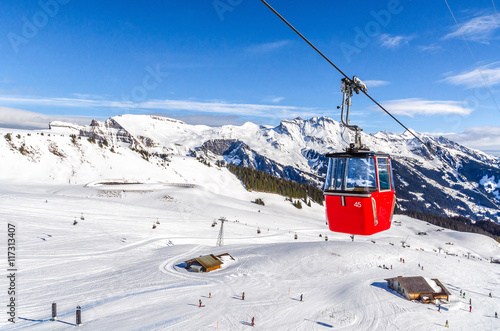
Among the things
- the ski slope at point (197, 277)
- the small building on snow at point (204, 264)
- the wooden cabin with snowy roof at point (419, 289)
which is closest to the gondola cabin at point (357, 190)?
the ski slope at point (197, 277)

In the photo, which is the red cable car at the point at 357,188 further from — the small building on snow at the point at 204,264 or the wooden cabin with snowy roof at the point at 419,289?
the small building on snow at the point at 204,264

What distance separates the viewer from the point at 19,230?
42250mm

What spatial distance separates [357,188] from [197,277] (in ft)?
100

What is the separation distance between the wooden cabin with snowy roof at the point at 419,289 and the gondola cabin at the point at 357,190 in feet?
100

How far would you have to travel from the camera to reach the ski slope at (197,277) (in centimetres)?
2644

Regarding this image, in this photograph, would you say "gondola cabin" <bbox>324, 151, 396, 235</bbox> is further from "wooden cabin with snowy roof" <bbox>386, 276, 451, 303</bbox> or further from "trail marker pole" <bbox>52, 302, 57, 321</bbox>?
"wooden cabin with snowy roof" <bbox>386, 276, 451, 303</bbox>

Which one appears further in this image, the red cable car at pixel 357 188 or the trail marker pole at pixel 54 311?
the trail marker pole at pixel 54 311

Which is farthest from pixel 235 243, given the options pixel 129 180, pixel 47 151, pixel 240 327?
pixel 47 151

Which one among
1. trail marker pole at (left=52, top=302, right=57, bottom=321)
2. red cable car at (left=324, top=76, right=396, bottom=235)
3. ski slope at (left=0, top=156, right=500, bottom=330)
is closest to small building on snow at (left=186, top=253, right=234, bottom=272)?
ski slope at (left=0, top=156, right=500, bottom=330)

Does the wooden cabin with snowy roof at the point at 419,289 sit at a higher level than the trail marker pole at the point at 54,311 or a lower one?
lower

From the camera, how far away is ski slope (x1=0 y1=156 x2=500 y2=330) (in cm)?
2644

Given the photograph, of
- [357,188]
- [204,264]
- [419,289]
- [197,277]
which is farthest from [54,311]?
[419,289]

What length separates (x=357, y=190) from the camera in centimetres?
1121

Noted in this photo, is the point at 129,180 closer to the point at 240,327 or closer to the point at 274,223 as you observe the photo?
the point at 274,223
